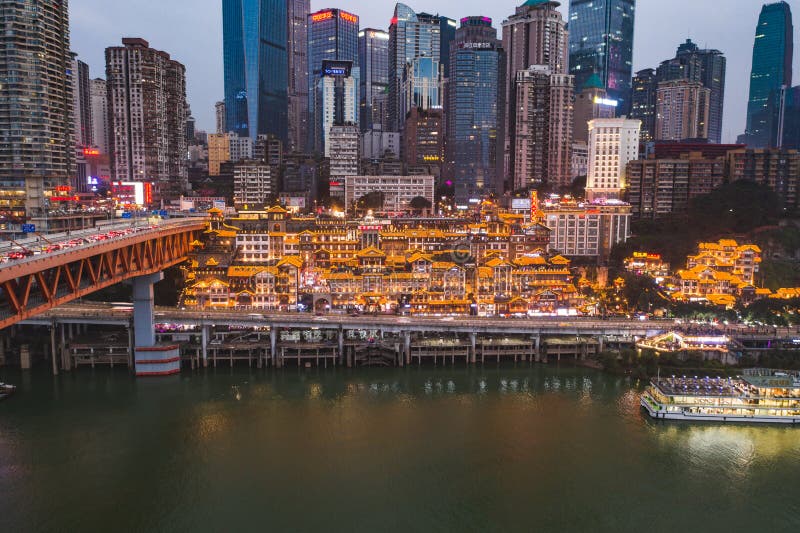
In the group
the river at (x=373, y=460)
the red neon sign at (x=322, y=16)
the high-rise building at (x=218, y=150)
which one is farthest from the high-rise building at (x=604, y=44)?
the river at (x=373, y=460)

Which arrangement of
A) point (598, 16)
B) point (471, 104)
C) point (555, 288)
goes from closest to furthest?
point (555, 288) < point (471, 104) < point (598, 16)

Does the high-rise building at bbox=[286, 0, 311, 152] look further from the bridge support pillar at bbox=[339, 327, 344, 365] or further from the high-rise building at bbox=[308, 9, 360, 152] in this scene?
the bridge support pillar at bbox=[339, 327, 344, 365]

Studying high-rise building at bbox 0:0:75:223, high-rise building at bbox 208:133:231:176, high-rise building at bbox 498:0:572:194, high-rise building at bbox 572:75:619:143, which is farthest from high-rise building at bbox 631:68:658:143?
high-rise building at bbox 0:0:75:223

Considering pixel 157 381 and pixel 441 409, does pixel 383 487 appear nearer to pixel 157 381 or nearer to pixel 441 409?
pixel 441 409

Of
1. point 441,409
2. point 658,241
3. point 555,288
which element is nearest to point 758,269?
point 658,241

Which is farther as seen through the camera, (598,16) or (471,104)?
(598,16)

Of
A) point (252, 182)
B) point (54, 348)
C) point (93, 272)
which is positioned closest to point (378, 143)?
point (252, 182)
